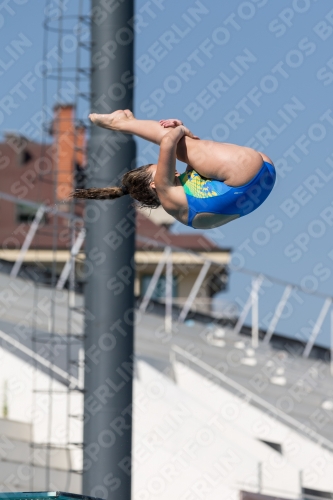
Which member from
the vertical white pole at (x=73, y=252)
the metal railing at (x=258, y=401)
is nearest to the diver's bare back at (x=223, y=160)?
the vertical white pole at (x=73, y=252)

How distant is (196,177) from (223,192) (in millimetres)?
168

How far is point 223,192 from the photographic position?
5547mm

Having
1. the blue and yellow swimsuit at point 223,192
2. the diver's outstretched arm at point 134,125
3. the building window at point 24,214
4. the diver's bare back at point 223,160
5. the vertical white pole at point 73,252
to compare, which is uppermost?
the building window at point 24,214

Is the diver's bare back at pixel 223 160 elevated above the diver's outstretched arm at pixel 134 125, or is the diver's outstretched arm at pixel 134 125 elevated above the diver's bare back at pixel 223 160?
the diver's outstretched arm at pixel 134 125

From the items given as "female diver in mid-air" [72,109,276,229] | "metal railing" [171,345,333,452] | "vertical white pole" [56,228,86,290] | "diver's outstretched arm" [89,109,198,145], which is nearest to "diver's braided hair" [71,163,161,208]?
"female diver in mid-air" [72,109,276,229]

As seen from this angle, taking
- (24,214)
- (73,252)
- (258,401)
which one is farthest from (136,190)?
(24,214)

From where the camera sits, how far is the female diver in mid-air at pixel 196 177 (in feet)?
17.9

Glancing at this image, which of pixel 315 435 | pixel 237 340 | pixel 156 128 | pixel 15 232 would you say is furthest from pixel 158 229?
pixel 156 128

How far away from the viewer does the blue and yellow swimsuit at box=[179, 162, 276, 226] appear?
18.2 ft

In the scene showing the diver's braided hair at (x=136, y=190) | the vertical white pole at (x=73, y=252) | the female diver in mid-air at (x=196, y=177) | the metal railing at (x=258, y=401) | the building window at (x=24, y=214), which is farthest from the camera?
the building window at (x=24, y=214)

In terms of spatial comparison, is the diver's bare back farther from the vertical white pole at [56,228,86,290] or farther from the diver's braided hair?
the vertical white pole at [56,228,86,290]

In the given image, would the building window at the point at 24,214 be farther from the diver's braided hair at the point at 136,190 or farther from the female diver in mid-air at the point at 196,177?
the female diver in mid-air at the point at 196,177

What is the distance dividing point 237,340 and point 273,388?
2.97m

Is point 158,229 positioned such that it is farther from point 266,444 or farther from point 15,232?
point 266,444
